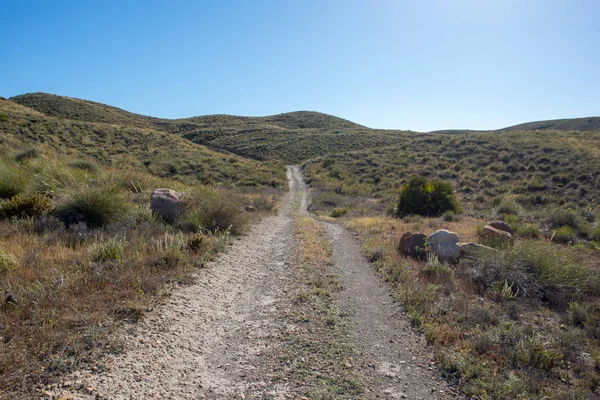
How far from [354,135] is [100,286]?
195 ft

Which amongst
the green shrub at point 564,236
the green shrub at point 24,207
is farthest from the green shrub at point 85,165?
the green shrub at point 564,236

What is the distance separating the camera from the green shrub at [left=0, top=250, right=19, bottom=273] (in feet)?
14.8

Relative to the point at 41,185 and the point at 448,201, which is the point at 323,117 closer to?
the point at 448,201

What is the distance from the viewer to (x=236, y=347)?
4062 mm

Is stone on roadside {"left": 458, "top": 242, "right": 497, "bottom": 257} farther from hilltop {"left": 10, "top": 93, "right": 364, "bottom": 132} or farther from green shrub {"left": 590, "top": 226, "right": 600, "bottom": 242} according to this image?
hilltop {"left": 10, "top": 93, "right": 364, "bottom": 132}

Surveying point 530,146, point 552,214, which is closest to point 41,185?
point 552,214

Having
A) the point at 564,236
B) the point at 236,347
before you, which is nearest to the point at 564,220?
the point at 564,236

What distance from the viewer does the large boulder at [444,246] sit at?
26.4 ft

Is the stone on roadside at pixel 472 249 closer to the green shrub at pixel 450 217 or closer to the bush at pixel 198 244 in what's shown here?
the bush at pixel 198 244

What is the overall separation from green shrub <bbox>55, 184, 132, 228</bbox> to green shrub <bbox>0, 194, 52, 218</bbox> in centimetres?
33

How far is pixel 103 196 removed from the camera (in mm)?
7508

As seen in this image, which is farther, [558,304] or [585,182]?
[585,182]

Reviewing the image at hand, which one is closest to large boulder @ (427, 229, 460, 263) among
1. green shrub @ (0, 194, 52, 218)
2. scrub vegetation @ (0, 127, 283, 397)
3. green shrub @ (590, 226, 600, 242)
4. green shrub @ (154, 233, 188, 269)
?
scrub vegetation @ (0, 127, 283, 397)

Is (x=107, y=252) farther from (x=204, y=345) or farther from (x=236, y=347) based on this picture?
(x=236, y=347)
